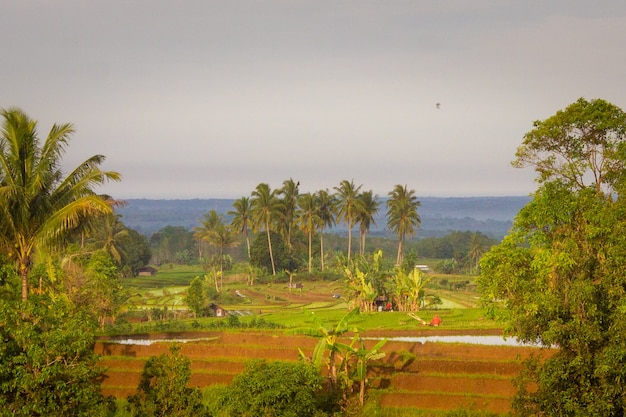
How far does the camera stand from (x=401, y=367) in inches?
886

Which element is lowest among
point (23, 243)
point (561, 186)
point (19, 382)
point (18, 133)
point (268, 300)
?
point (268, 300)

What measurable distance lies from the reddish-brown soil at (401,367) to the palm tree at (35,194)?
6.12 m

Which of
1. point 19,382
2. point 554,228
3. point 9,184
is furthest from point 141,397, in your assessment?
point 554,228

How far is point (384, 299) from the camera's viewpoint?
1858 inches

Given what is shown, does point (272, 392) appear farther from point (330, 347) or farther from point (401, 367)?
point (401, 367)

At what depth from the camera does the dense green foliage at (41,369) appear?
44.0ft

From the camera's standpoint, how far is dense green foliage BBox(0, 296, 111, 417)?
13.4 meters

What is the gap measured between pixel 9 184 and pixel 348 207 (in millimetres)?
52357

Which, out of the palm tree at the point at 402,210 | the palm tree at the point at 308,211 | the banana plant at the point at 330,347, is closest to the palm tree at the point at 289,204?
the palm tree at the point at 308,211

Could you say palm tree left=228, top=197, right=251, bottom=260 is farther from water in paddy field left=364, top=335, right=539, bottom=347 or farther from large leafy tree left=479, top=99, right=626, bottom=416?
large leafy tree left=479, top=99, right=626, bottom=416

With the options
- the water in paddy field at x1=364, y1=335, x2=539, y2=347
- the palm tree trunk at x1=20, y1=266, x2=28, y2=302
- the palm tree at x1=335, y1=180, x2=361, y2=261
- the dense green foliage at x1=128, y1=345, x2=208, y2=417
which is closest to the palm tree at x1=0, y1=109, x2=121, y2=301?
the palm tree trunk at x1=20, y1=266, x2=28, y2=302

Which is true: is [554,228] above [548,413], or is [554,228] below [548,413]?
above

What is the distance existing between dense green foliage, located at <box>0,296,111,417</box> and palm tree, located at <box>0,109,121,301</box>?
4679 mm

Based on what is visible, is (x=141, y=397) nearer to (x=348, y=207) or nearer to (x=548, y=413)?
(x=548, y=413)
